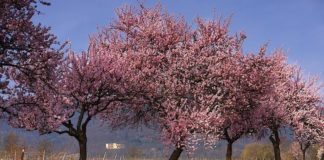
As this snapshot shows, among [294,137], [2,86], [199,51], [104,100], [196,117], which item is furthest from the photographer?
[294,137]

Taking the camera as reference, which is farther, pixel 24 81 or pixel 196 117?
pixel 196 117

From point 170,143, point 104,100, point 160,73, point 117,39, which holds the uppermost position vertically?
point 117,39

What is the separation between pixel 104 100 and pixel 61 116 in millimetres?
2892

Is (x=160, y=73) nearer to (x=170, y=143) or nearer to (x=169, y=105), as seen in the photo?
(x=169, y=105)

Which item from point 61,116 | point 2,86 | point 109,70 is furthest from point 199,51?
point 2,86

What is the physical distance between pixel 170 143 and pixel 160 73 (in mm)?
4647

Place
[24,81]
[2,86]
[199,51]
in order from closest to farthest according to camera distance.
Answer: [2,86]
[24,81]
[199,51]

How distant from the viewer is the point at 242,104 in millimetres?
36094

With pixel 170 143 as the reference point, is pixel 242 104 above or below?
above

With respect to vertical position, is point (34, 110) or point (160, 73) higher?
point (160, 73)

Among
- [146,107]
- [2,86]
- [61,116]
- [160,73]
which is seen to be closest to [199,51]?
[160,73]

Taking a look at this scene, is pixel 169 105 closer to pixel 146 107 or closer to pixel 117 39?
pixel 146 107

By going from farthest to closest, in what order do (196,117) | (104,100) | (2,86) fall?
(196,117)
(104,100)
(2,86)

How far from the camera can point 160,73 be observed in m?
33.0
